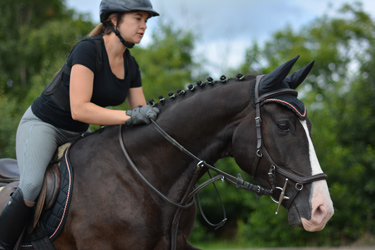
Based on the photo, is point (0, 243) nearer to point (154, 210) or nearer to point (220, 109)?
point (154, 210)

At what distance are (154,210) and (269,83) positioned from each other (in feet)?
4.12

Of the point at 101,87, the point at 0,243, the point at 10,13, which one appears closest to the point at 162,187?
the point at 101,87

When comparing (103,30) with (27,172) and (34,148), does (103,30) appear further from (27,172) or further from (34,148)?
(27,172)

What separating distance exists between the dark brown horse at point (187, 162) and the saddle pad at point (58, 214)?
45 millimetres

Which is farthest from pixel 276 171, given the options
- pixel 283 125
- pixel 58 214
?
pixel 58 214

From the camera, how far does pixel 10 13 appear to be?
1245 inches

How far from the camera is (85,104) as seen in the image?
10.8 feet

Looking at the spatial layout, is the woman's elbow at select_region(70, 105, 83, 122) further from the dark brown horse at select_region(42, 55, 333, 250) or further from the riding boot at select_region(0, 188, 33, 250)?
the riding boot at select_region(0, 188, 33, 250)

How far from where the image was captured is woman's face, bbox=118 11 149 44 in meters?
3.51

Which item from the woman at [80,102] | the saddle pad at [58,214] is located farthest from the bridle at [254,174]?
the saddle pad at [58,214]

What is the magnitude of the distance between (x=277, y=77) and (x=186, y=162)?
3.07 ft

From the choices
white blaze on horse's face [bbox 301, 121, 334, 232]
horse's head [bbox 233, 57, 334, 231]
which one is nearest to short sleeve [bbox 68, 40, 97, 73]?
horse's head [bbox 233, 57, 334, 231]

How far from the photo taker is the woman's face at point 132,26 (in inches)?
138

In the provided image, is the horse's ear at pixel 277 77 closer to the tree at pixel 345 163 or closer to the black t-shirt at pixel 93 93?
the black t-shirt at pixel 93 93
